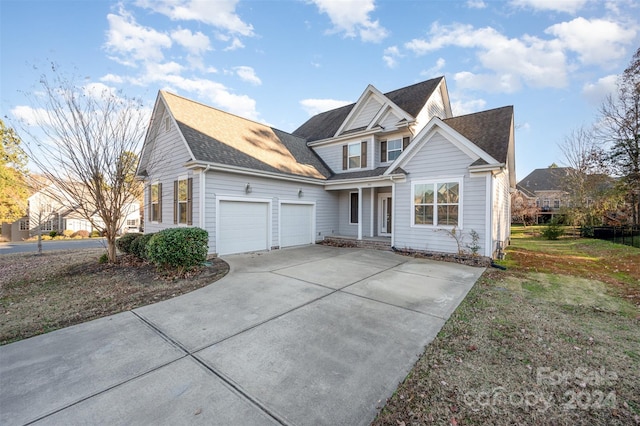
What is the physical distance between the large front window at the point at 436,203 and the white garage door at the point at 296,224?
514 cm

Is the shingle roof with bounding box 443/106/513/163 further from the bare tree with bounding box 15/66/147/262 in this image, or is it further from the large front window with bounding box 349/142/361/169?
the bare tree with bounding box 15/66/147/262

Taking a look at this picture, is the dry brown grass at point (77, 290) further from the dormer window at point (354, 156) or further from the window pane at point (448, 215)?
the dormer window at point (354, 156)

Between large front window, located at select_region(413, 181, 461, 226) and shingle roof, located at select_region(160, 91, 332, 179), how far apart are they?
17.3 ft

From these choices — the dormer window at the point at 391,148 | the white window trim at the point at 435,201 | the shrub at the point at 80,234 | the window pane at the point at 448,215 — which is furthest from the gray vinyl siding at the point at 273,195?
the shrub at the point at 80,234

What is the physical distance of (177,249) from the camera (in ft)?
23.2

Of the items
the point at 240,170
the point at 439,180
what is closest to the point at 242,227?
the point at 240,170

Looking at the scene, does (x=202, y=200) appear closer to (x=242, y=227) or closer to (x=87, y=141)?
(x=242, y=227)

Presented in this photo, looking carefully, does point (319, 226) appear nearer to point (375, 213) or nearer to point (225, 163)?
point (375, 213)

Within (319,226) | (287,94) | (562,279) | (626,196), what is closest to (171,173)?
(319,226)

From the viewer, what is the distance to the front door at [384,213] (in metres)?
13.7

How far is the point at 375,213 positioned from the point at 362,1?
9.11 m

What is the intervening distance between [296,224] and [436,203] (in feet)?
20.4

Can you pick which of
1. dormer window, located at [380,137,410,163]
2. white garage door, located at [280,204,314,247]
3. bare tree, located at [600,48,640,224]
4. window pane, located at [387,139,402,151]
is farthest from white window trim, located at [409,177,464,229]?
bare tree, located at [600,48,640,224]

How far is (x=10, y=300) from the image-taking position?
5527mm
